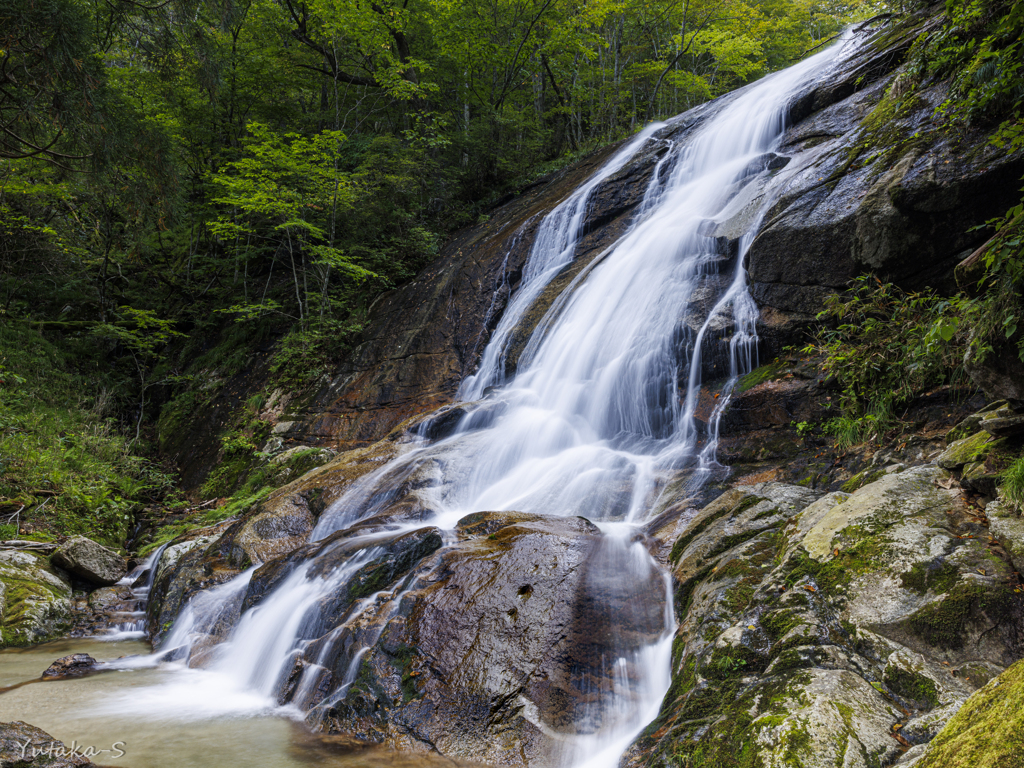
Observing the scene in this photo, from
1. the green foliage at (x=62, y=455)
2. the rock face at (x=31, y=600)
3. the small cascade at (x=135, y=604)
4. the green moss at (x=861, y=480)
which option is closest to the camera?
the green moss at (x=861, y=480)

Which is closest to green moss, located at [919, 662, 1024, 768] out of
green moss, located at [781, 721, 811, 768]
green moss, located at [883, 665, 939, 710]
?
green moss, located at [781, 721, 811, 768]

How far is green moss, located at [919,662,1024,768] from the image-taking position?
1.32 m

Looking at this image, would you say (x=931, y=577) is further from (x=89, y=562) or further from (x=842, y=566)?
(x=89, y=562)

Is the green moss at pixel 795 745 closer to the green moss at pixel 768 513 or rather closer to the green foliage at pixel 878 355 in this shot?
the green moss at pixel 768 513

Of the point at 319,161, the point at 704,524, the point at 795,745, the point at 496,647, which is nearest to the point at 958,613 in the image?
the point at 795,745

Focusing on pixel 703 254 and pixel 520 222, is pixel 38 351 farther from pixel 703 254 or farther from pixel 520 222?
pixel 703 254

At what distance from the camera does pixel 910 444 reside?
452cm

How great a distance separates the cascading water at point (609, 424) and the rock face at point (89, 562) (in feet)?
7.92

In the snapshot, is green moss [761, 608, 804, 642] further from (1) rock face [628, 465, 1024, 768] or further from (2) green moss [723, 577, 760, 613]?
(2) green moss [723, 577, 760, 613]

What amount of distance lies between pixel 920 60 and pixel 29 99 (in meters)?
10.6

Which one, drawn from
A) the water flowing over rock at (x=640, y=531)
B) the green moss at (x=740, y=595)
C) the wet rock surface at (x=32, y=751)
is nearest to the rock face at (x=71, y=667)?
the water flowing over rock at (x=640, y=531)

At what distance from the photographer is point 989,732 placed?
1435mm

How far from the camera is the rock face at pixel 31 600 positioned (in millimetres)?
5871

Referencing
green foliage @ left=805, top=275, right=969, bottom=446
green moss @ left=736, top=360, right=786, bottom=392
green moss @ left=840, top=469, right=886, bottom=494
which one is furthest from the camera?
green moss @ left=736, top=360, right=786, bottom=392
